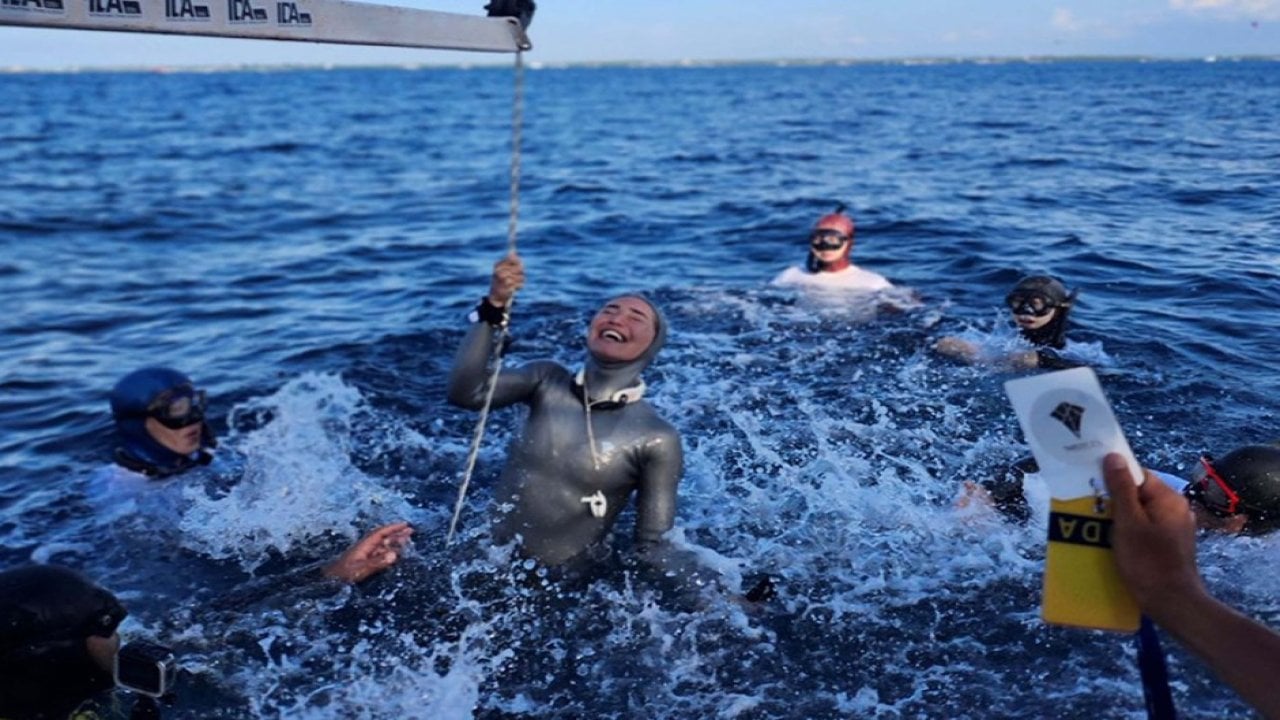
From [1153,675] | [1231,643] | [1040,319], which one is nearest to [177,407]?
[1153,675]

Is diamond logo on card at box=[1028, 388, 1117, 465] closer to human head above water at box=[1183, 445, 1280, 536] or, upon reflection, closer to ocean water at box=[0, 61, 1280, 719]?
ocean water at box=[0, 61, 1280, 719]

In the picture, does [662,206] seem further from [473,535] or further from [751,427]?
[473,535]

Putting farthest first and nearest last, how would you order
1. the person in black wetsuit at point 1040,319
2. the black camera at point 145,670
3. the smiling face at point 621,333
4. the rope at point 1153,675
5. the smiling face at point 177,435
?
1. the person in black wetsuit at point 1040,319
2. the smiling face at point 177,435
3. the smiling face at point 621,333
4. the black camera at point 145,670
5. the rope at point 1153,675

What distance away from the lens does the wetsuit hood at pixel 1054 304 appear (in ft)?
31.2

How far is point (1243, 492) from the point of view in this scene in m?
5.95

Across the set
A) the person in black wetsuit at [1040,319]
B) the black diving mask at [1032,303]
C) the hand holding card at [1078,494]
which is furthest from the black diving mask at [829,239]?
the hand holding card at [1078,494]

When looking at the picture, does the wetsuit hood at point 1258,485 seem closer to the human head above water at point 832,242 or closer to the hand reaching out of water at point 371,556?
the hand reaching out of water at point 371,556

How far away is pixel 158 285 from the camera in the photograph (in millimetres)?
15578

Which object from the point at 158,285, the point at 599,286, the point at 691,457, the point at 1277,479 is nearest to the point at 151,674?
the point at 691,457

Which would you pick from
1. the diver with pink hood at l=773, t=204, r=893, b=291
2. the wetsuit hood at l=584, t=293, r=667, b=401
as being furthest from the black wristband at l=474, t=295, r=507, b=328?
the diver with pink hood at l=773, t=204, r=893, b=291

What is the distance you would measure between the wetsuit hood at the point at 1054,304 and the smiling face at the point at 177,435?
7.40 m

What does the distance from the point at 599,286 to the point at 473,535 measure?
8563 millimetres

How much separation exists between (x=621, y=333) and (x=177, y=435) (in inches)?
152

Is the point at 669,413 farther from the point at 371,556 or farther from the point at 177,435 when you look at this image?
the point at 177,435
